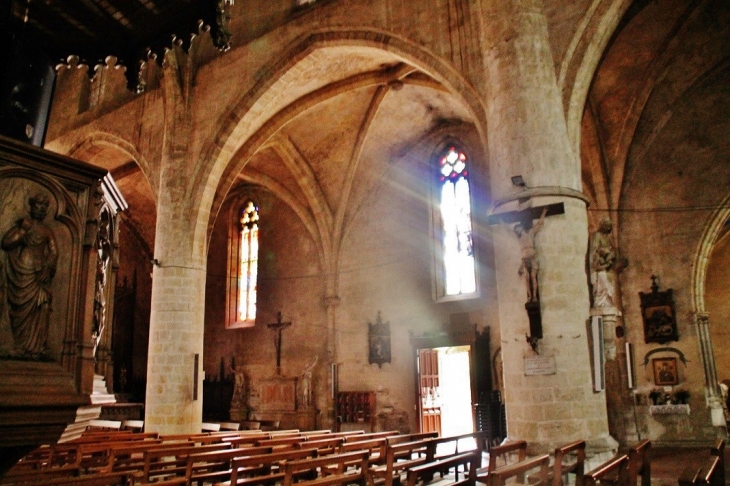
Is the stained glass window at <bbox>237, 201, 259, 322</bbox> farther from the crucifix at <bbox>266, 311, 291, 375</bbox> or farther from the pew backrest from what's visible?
the pew backrest

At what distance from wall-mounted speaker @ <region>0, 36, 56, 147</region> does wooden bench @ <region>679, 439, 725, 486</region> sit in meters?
4.32

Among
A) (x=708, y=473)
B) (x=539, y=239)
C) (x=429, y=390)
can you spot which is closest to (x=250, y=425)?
(x=429, y=390)

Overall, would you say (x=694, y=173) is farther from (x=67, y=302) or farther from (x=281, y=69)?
(x=67, y=302)

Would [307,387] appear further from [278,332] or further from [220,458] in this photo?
[220,458]

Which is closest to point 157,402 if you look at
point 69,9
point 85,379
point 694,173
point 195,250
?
point 195,250

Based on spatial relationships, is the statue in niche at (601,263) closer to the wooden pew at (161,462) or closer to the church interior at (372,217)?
the church interior at (372,217)

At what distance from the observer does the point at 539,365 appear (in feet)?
26.8

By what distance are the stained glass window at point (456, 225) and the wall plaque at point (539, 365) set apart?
265 inches

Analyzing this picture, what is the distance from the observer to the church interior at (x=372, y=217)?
3.68 meters

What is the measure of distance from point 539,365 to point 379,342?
317 inches

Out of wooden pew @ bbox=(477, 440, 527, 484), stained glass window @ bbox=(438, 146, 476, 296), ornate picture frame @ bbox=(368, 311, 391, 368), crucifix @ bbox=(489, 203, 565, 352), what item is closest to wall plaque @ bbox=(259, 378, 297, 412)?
ornate picture frame @ bbox=(368, 311, 391, 368)

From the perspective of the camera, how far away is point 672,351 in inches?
486

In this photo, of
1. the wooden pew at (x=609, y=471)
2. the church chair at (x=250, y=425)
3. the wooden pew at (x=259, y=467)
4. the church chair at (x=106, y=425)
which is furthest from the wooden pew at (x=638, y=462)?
the church chair at (x=106, y=425)

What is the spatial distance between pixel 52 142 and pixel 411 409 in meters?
13.0
